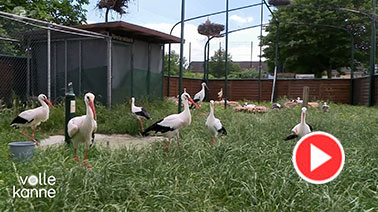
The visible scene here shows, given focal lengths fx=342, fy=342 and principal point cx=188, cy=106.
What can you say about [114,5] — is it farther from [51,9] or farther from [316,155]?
[316,155]

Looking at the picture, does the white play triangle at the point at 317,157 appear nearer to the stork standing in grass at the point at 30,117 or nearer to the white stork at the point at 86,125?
the white stork at the point at 86,125

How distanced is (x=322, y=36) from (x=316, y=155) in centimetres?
2440

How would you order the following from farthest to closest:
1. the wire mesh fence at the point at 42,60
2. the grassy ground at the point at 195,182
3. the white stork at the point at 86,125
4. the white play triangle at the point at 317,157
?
the wire mesh fence at the point at 42,60 → the white stork at the point at 86,125 → the grassy ground at the point at 195,182 → the white play triangle at the point at 317,157

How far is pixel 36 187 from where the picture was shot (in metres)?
2.86

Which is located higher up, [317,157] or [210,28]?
[210,28]

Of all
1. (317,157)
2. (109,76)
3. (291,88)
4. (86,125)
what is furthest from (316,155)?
(291,88)

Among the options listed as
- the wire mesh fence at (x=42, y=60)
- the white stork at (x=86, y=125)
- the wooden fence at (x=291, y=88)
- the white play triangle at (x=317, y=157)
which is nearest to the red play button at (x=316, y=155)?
the white play triangle at (x=317, y=157)

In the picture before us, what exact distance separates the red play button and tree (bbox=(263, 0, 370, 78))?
22.9 metres

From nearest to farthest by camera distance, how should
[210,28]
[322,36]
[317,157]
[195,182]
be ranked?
[317,157], [195,182], [210,28], [322,36]

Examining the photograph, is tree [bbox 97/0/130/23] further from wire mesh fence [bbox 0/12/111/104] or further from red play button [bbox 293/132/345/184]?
red play button [bbox 293/132/345/184]

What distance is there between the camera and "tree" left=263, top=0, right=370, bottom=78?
24.2 meters

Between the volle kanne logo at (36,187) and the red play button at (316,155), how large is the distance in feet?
6.35

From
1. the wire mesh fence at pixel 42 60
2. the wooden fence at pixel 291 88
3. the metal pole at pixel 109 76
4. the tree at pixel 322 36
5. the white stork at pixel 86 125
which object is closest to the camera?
the white stork at pixel 86 125

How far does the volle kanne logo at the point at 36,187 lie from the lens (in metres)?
2.74
